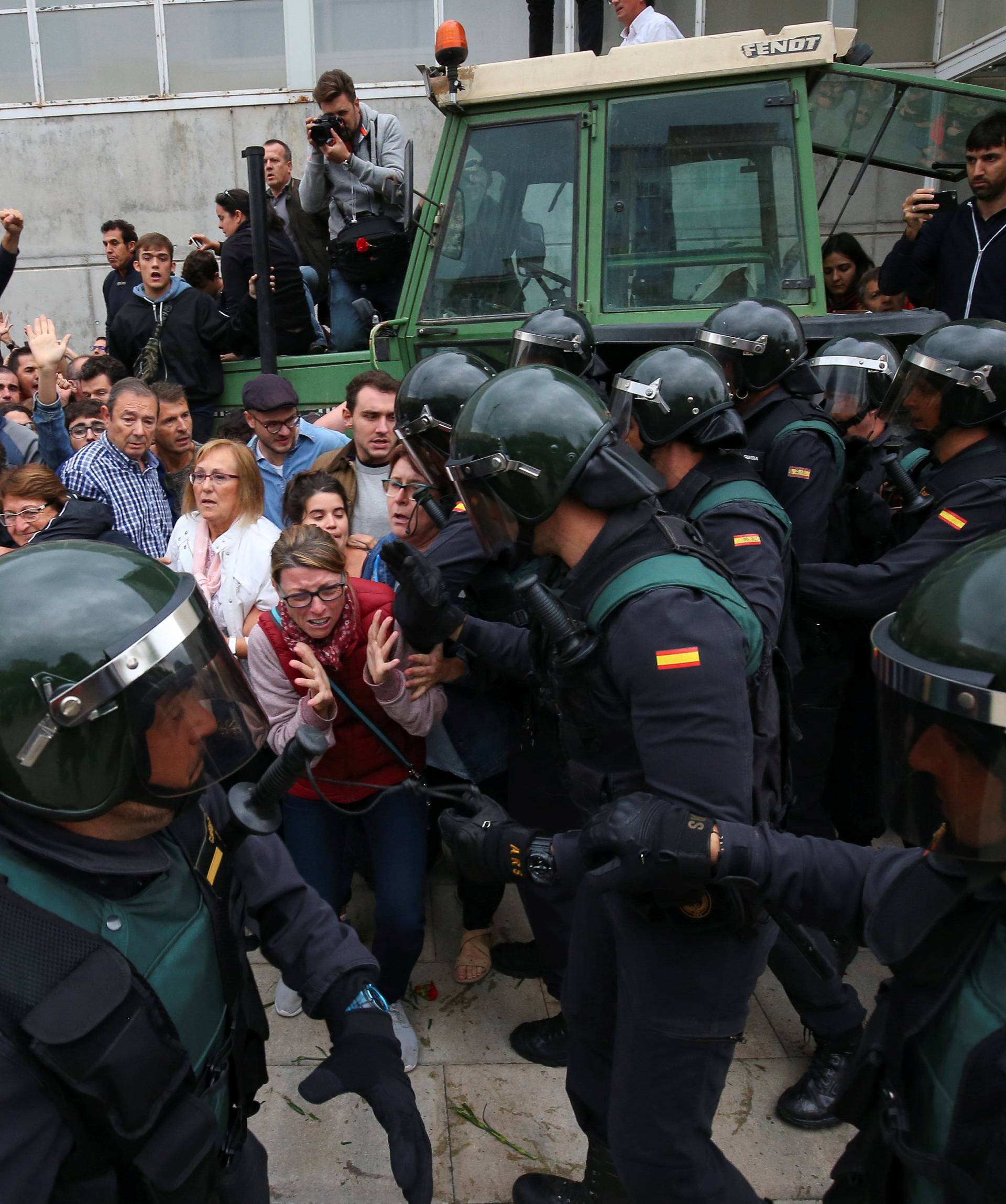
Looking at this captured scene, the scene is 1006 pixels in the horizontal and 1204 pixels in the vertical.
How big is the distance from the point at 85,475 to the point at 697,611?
3148mm

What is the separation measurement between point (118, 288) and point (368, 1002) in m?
6.61

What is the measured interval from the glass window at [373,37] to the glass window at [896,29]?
3958mm

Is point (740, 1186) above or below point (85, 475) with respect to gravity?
below

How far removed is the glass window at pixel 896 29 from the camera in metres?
9.29

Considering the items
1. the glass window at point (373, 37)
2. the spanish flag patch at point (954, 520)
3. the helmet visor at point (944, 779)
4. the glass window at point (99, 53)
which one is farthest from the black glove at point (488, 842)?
the glass window at point (99, 53)

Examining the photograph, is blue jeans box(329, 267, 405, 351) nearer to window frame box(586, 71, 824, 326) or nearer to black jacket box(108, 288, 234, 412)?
black jacket box(108, 288, 234, 412)

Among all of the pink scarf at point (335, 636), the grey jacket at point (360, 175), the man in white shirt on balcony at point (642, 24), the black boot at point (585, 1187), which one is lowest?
the black boot at point (585, 1187)

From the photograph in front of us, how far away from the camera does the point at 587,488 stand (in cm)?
202

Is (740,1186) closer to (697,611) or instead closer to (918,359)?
(697,611)

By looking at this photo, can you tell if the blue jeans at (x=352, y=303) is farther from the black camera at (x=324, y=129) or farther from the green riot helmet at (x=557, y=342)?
the green riot helmet at (x=557, y=342)

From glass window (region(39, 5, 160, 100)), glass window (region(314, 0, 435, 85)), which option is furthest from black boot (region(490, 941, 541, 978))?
glass window (region(39, 5, 160, 100))

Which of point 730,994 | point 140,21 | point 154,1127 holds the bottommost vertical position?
point 730,994

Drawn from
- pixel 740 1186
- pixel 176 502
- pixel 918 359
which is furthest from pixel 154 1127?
pixel 176 502

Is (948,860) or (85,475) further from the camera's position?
(85,475)
